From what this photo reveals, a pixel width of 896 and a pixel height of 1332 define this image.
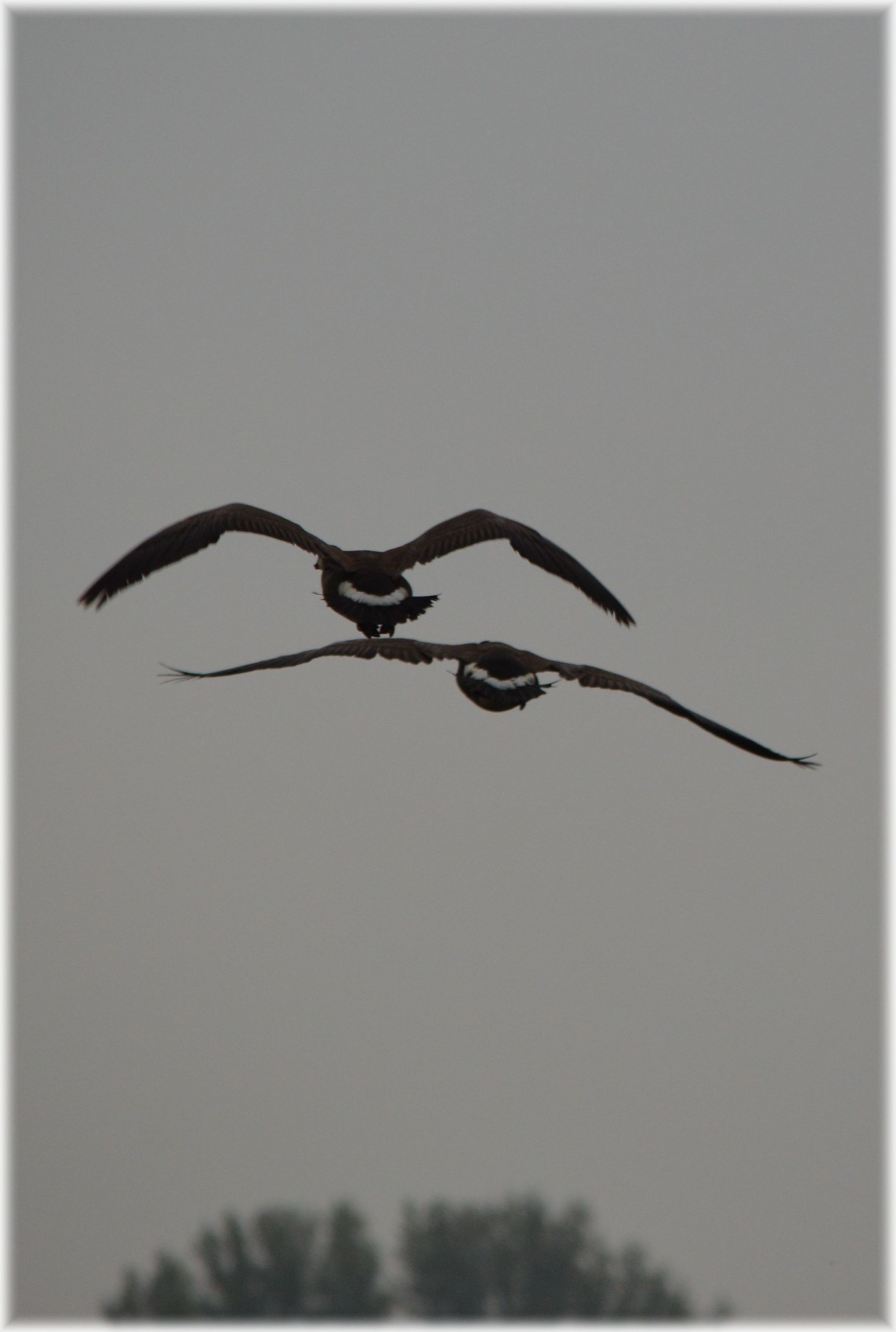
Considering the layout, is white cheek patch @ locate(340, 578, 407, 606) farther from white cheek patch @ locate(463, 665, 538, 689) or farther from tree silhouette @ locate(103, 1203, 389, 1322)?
tree silhouette @ locate(103, 1203, 389, 1322)

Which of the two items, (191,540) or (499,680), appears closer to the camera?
(499,680)

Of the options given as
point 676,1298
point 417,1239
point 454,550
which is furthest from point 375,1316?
point 454,550

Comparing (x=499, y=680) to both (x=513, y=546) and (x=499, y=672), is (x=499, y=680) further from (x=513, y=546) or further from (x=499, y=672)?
(x=513, y=546)

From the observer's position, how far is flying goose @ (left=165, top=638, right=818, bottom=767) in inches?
674

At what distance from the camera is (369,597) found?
1877 centimetres

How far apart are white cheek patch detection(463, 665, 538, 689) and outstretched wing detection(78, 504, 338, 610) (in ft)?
6.23

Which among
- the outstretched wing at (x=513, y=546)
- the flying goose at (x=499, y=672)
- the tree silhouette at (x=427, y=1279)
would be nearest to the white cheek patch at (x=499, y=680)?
the flying goose at (x=499, y=672)

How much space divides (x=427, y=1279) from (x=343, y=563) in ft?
207

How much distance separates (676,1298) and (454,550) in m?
60.6

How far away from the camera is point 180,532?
19188 millimetres

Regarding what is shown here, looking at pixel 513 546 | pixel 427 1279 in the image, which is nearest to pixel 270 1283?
pixel 427 1279

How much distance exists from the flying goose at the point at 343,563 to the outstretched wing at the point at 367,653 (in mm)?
732

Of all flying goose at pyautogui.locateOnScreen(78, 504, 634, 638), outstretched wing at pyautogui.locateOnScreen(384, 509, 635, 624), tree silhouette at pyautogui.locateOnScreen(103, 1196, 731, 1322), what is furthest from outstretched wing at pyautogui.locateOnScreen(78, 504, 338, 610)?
tree silhouette at pyautogui.locateOnScreen(103, 1196, 731, 1322)

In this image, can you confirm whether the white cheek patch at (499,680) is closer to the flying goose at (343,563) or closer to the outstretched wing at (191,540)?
the flying goose at (343,563)
